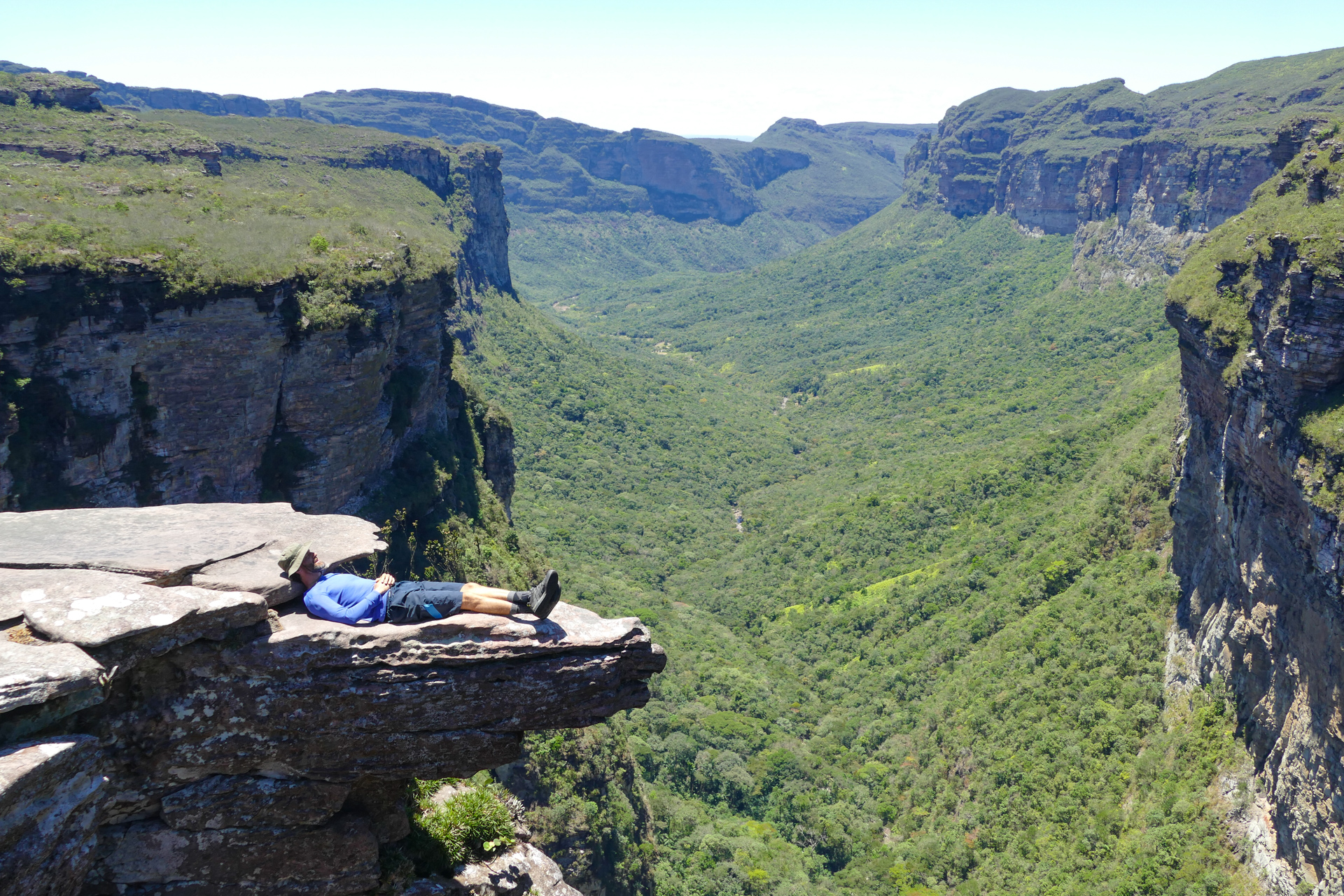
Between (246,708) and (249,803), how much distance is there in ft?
4.96

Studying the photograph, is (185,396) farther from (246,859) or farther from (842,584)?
(842,584)

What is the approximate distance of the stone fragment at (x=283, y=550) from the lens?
1145 cm

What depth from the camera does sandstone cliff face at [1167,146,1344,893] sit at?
27.7 meters

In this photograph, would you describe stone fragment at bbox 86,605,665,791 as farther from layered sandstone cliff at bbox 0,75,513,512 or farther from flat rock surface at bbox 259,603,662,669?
layered sandstone cliff at bbox 0,75,513,512

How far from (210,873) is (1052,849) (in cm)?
4005

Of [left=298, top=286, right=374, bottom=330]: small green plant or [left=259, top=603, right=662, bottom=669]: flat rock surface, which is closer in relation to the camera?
[left=259, top=603, right=662, bottom=669]: flat rock surface

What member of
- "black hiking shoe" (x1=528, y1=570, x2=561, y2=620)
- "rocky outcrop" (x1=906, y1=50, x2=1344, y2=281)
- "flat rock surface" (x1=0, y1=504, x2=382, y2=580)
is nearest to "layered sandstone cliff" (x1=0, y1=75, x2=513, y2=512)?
"flat rock surface" (x1=0, y1=504, x2=382, y2=580)

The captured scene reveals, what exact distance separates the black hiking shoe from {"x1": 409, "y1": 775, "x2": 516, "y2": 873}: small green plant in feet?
16.7

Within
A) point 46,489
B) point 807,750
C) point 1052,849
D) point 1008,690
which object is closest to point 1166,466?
point 1008,690

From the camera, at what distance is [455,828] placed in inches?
565

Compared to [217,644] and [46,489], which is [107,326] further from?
[217,644]

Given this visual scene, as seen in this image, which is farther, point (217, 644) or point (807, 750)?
point (807, 750)

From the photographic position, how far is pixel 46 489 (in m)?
26.3

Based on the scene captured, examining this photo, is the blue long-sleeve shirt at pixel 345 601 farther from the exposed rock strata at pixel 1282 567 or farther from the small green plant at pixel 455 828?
the exposed rock strata at pixel 1282 567
